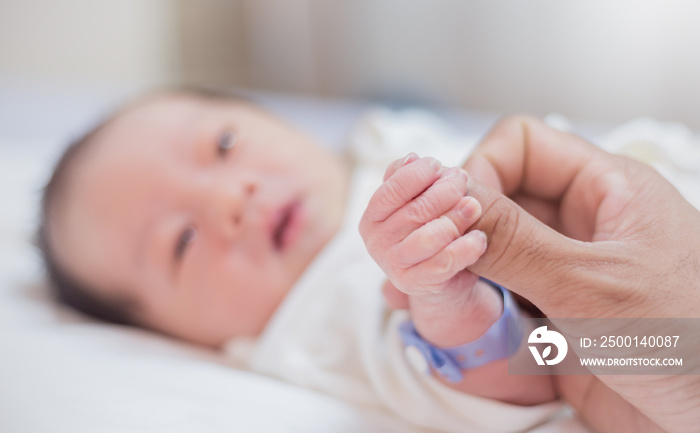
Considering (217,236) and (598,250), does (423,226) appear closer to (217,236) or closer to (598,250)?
(598,250)

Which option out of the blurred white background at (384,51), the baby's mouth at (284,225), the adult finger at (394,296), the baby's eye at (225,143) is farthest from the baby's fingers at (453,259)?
the blurred white background at (384,51)

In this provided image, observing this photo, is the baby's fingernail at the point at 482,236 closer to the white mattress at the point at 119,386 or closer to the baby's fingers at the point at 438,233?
the baby's fingers at the point at 438,233

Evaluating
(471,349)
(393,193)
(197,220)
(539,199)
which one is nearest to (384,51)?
(197,220)

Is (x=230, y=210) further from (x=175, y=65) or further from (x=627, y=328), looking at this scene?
(x=175, y=65)

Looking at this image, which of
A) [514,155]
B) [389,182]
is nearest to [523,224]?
[389,182]

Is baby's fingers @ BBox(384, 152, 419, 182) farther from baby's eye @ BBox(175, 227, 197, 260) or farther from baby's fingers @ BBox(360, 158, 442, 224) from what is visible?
baby's eye @ BBox(175, 227, 197, 260)

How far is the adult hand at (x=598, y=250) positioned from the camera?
49 centimetres

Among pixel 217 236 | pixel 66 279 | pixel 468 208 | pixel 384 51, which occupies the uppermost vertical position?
pixel 468 208

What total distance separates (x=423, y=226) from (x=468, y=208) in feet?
0.12

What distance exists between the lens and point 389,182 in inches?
19.6

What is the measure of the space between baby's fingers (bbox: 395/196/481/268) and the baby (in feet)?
0.77

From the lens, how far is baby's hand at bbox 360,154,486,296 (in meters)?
0.47

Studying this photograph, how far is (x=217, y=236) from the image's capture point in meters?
0.92

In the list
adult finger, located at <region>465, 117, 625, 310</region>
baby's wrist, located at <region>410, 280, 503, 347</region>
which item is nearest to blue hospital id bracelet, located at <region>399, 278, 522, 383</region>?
baby's wrist, located at <region>410, 280, 503, 347</region>
